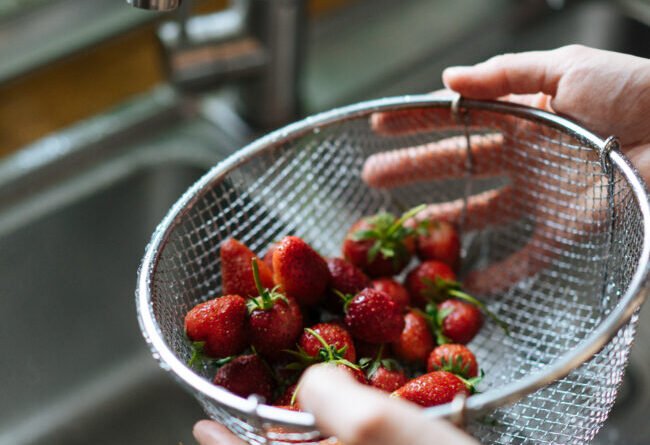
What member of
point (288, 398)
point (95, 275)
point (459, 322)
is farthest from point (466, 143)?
point (95, 275)

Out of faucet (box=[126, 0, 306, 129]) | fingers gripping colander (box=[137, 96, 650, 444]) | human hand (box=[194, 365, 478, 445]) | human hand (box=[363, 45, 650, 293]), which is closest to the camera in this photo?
human hand (box=[194, 365, 478, 445])

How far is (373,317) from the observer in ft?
1.97

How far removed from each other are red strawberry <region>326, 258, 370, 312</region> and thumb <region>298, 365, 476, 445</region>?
22 centimetres

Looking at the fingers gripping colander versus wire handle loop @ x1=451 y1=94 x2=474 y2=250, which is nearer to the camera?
the fingers gripping colander

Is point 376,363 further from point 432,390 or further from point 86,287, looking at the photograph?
point 86,287

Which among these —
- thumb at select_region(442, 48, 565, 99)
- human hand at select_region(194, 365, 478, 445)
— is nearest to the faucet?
thumb at select_region(442, 48, 565, 99)

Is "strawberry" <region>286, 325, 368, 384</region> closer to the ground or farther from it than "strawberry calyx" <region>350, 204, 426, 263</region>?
closer to the ground

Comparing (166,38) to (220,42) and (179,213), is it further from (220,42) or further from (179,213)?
(179,213)

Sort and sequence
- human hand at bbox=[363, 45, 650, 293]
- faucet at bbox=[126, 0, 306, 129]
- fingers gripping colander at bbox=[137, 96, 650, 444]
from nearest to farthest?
fingers gripping colander at bbox=[137, 96, 650, 444], human hand at bbox=[363, 45, 650, 293], faucet at bbox=[126, 0, 306, 129]

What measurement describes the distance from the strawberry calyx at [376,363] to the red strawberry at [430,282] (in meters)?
0.08

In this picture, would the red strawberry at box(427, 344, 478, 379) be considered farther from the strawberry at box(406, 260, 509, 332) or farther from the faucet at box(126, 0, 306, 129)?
the faucet at box(126, 0, 306, 129)

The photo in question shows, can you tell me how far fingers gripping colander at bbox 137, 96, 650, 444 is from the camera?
1.75 feet

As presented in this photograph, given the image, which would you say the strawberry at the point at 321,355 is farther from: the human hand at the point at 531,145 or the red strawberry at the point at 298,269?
the human hand at the point at 531,145

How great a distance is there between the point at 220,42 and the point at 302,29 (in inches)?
3.6
